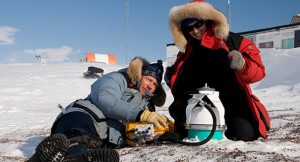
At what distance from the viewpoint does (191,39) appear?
3.63 m

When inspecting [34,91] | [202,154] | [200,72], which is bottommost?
[34,91]

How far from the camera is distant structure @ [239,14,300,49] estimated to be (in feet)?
60.3

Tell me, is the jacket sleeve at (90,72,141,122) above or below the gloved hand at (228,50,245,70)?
below

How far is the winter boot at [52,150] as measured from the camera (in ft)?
6.79

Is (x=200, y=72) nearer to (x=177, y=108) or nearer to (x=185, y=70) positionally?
(x=185, y=70)

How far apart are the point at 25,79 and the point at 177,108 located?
676 inches

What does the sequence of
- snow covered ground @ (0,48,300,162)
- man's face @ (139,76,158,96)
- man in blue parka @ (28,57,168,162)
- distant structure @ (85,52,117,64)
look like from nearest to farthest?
snow covered ground @ (0,48,300,162) → man in blue parka @ (28,57,168,162) → man's face @ (139,76,158,96) → distant structure @ (85,52,117,64)

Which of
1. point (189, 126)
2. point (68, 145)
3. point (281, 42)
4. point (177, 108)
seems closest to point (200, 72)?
point (177, 108)

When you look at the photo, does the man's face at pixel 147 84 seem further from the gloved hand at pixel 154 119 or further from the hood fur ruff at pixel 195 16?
the gloved hand at pixel 154 119

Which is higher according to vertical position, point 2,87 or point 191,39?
point 191,39

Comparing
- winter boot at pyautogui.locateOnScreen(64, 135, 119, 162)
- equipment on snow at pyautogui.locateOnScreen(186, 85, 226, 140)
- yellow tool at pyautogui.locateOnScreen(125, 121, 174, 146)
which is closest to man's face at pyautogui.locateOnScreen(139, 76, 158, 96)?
yellow tool at pyautogui.locateOnScreen(125, 121, 174, 146)

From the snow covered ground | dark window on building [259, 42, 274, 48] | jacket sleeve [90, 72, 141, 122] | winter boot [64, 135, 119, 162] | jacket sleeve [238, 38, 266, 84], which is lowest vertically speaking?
the snow covered ground

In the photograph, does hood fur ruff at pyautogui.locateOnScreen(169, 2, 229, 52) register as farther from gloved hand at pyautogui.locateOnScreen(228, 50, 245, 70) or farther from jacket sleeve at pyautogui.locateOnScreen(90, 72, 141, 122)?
jacket sleeve at pyautogui.locateOnScreen(90, 72, 141, 122)

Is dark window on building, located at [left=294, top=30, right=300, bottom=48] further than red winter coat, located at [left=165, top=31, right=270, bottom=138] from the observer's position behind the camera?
Yes
